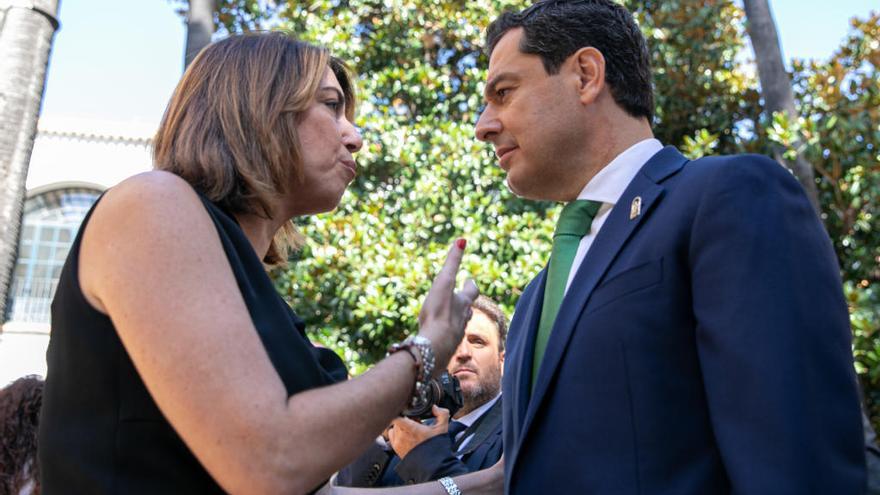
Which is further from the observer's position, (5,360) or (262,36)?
(5,360)

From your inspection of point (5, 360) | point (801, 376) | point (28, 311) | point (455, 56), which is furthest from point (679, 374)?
point (28, 311)

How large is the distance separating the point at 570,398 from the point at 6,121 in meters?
4.18

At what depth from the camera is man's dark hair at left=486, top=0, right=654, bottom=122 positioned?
8.96 feet

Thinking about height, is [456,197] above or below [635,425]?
below

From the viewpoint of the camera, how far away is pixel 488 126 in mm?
2789

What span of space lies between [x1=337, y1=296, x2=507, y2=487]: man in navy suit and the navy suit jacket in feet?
5.70

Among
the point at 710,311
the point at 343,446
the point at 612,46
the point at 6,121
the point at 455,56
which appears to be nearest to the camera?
the point at 343,446

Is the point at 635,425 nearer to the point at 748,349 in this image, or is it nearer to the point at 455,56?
the point at 748,349

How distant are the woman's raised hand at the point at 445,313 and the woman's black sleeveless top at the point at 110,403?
28 cm

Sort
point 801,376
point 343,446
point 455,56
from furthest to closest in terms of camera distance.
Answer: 1. point 455,56
2. point 801,376
3. point 343,446

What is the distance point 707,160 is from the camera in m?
2.17

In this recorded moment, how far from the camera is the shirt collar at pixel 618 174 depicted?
8.15 ft

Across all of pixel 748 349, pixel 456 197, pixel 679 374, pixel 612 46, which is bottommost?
pixel 456 197

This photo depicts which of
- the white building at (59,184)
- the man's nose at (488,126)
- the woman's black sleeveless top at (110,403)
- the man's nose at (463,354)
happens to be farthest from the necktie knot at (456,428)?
the white building at (59,184)
